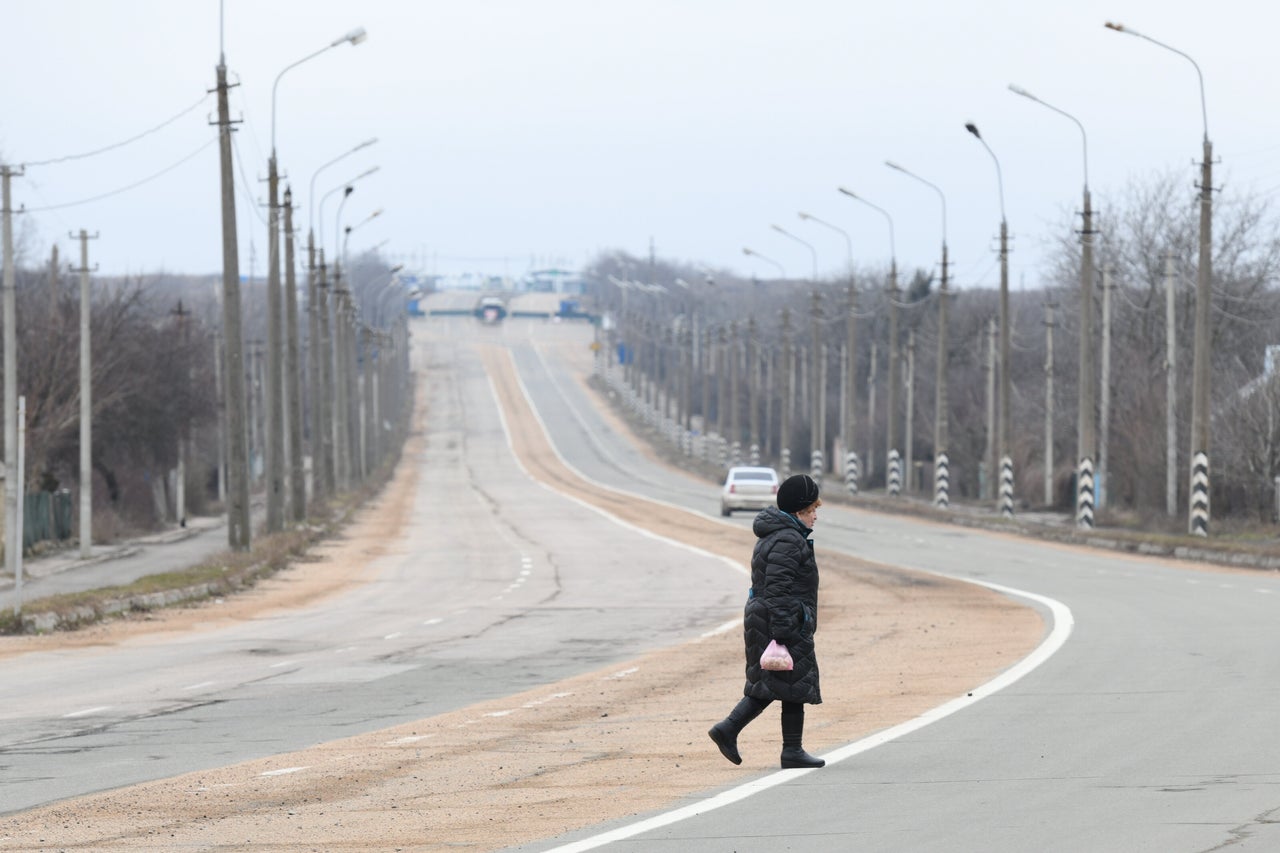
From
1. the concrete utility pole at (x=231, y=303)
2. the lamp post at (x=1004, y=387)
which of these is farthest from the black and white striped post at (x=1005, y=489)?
the concrete utility pole at (x=231, y=303)

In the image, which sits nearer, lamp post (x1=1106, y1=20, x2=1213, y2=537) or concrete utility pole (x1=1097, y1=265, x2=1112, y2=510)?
lamp post (x1=1106, y1=20, x2=1213, y2=537)

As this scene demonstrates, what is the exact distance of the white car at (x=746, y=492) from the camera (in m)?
58.6

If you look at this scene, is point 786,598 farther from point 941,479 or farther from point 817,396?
point 817,396

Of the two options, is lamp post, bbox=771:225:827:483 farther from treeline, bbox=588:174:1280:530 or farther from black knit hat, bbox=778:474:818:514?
black knit hat, bbox=778:474:818:514

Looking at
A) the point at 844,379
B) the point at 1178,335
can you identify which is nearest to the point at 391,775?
the point at 1178,335

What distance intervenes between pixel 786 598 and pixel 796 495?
1.83ft

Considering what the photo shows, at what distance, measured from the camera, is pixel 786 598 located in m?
9.86

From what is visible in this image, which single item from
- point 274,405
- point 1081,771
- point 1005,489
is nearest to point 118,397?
point 274,405

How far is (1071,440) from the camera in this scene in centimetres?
7581

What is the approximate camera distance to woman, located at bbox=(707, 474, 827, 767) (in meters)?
9.88

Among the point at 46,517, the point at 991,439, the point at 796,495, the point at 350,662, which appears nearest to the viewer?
the point at 796,495

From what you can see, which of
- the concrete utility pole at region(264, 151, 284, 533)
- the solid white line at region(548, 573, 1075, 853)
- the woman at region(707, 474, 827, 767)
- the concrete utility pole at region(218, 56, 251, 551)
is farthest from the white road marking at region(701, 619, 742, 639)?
the concrete utility pole at region(264, 151, 284, 533)

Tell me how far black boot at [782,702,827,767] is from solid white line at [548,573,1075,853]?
53 mm

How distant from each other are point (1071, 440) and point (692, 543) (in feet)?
120
